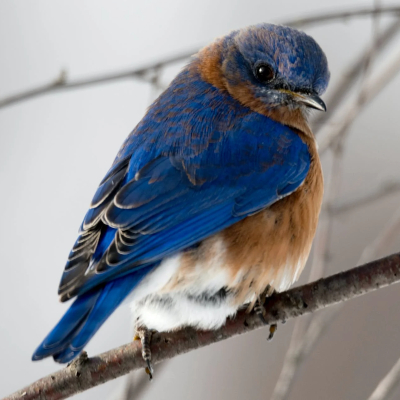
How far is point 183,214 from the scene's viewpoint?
10.4 ft

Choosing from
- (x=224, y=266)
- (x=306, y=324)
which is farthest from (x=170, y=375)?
(x=224, y=266)

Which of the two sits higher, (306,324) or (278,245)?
(278,245)

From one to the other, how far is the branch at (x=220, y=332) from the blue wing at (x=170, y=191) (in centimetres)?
31

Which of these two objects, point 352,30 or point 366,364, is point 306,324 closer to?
point 366,364

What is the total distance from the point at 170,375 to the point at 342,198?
90.0 inches

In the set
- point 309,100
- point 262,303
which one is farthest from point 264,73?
point 262,303

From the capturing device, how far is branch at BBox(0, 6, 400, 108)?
3463mm

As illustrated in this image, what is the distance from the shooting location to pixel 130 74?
11.9 feet

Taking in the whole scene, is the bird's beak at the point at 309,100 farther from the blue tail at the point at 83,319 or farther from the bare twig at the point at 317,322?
the blue tail at the point at 83,319

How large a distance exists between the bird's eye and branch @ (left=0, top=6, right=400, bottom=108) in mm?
307

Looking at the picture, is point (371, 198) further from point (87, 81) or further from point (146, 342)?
point (87, 81)

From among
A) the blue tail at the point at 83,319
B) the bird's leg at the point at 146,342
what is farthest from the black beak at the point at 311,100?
the bird's leg at the point at 146,342

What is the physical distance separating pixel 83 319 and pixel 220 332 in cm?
72

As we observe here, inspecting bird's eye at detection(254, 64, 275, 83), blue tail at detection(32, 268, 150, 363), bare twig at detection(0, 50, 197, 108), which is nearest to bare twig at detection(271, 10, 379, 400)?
bird's eye at detection(254, 64, 275, 83)
